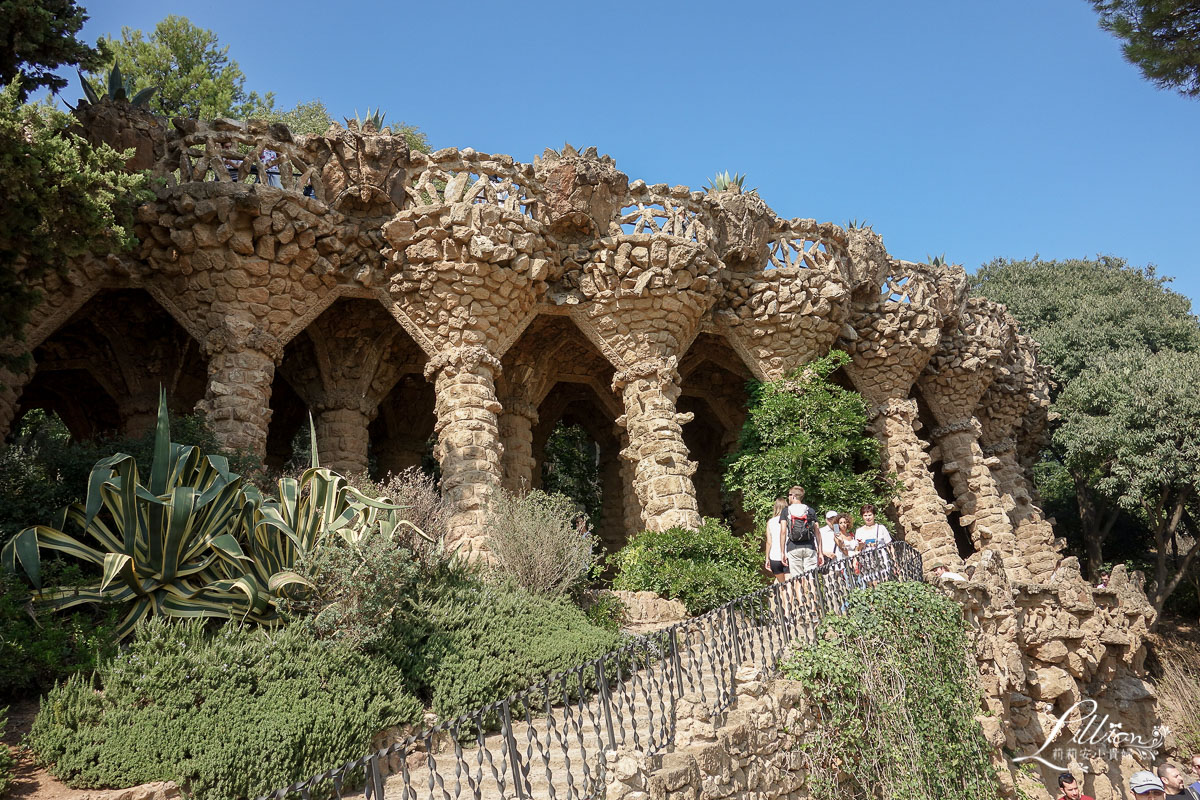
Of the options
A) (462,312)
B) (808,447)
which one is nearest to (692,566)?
(808,447)

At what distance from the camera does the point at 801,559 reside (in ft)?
25.8

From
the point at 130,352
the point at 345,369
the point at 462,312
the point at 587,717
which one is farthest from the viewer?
the point at 345,369

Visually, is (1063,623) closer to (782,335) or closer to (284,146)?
(782,335)

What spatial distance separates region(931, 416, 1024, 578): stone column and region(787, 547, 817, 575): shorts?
7740 millimetres

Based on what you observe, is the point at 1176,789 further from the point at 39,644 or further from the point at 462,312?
the point at 462,312

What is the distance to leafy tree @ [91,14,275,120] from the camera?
17094 millimetres

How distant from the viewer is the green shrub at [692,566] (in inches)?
344

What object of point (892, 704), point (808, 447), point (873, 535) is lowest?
point (892, 704)

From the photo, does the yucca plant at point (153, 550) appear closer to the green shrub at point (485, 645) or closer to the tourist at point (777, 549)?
the green shrub at point (485, 645)

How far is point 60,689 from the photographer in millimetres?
4535

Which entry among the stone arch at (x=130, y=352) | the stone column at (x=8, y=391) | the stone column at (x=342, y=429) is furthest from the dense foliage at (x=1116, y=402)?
the stone column at (x=8, y=391)

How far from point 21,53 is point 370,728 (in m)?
6.80

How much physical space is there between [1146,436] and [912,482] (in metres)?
6.46

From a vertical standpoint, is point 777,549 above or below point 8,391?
below
